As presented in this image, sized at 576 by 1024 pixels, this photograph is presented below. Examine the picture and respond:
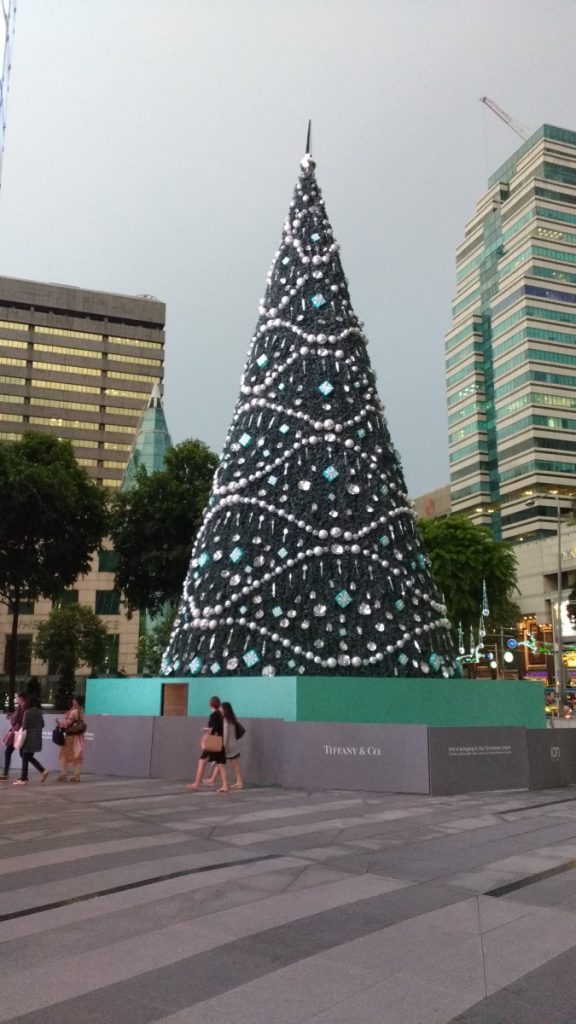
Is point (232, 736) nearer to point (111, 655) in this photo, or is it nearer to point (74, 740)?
point (74, 740)

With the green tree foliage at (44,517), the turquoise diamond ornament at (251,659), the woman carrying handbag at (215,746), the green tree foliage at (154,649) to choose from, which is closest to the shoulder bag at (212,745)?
the woman carrying handbag at (215,746)

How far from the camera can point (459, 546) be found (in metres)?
38.8

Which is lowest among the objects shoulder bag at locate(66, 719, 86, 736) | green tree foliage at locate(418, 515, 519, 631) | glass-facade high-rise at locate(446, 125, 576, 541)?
shoulder bag at locate(66, 719, 86, 736)

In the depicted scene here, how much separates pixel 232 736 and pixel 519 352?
97616 mm

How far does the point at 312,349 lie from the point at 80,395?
4284 inches

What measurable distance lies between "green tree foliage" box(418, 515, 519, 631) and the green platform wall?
70.0 ft

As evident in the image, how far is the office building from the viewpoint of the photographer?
387 feet

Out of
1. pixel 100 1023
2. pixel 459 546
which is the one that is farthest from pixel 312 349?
pixel 459 546

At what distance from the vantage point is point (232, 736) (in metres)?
13.3

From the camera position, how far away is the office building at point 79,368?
11806 cm

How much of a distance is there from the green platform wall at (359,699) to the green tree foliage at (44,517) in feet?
53.7

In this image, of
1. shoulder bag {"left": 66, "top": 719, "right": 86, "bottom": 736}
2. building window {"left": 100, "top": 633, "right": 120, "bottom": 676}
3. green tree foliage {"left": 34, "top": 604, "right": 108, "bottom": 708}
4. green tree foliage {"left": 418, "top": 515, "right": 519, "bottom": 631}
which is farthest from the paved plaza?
building window {"left": 100, "top": 633, "right": 120, "bottom": 676}

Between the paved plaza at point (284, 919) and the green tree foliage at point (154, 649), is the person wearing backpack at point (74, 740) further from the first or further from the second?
the green tree foliage at point (154, 649)

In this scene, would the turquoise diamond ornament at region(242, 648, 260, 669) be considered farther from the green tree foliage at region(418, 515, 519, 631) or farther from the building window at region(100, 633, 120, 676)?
the building window at region(100, 633, 120, 676)
